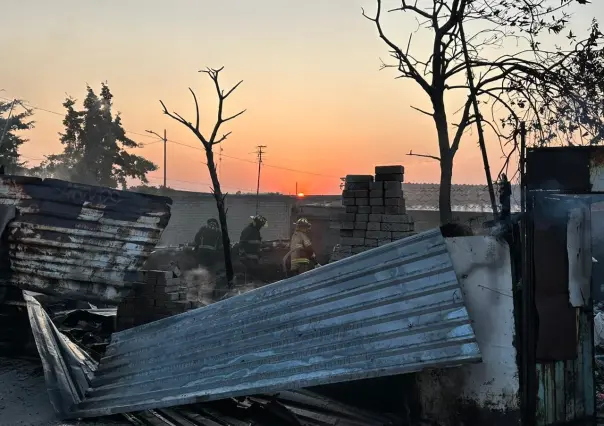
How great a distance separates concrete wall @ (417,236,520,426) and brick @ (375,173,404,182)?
2442mm

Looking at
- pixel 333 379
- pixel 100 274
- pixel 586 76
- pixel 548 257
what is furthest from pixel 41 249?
pixel 586 76

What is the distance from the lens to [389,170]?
5.92 metres

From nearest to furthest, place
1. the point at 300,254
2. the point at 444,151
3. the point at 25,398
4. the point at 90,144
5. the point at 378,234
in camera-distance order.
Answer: the point at 25,398 → the point at 378,234 → the point at 444,151 → the point at 300,254 → the point at 90,144

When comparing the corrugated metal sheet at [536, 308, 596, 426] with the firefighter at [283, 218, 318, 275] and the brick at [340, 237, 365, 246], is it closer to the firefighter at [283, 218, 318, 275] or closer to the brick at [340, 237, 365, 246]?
the brick at [340, 237, 365, 246]

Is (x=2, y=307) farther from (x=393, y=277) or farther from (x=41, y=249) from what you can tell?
(x=393, y=277)

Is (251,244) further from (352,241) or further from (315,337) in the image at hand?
(315,337)

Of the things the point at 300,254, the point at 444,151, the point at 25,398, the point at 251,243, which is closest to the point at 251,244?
the point at 251,243

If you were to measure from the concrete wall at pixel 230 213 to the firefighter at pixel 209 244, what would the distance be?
63.1ft

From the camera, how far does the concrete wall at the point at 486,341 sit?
337cm

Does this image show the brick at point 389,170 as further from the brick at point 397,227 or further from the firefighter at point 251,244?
the firefighter at point 251,244

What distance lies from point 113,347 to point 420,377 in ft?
9.96

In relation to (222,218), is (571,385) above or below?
below

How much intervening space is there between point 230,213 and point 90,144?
11516 mm

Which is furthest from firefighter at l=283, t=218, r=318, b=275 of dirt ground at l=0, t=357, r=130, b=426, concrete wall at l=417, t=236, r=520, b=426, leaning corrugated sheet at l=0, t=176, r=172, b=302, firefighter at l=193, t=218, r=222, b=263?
firefighter at l=193, t=218, r=222, b=263
